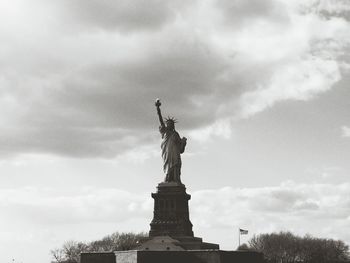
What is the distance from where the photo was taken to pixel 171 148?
115 ft

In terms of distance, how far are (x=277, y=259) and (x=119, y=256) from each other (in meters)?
58.4

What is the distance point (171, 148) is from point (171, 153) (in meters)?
0.34

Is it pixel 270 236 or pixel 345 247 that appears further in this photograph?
pixel 345 247

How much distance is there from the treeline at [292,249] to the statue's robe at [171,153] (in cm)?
5110

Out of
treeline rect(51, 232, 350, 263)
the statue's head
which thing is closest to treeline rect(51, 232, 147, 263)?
treeline rect(51, 232, 350, 263)

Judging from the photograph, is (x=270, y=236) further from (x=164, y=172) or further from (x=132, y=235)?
(x=164, y=172)

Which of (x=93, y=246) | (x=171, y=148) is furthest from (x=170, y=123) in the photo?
(x=93, y=246)

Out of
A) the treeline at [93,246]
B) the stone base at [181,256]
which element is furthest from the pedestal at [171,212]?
the treeline at [93,246]

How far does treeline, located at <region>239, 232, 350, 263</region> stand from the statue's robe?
168 feet

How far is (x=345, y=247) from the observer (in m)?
99.4

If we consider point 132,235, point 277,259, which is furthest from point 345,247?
point 132,235

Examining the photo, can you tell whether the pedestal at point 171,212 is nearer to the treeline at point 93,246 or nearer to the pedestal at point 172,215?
the pedestal at point 172,215

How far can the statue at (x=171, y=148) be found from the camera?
34594mm

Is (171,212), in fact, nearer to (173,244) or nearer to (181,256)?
(173,244)
